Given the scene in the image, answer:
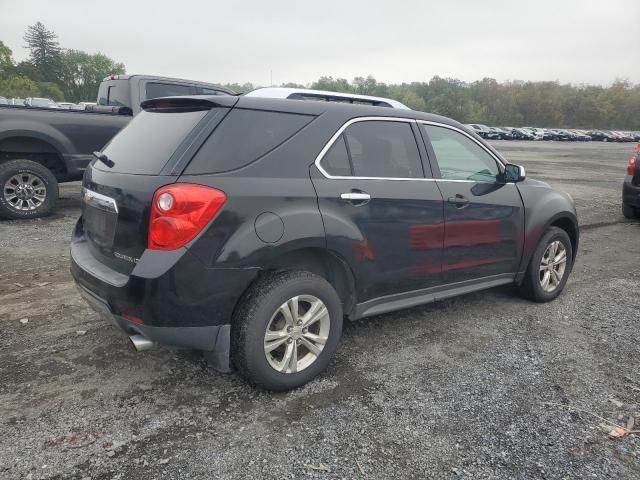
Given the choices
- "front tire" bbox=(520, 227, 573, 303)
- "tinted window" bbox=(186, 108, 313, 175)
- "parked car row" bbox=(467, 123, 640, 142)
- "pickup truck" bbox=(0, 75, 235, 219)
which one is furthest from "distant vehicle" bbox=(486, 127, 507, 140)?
"tinted window" bbox=(186, 108, 313, 175)

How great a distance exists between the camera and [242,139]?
290 cm

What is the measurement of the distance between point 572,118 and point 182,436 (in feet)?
421

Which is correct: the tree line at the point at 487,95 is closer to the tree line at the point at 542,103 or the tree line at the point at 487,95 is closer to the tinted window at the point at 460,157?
the tree line at the point at 542,103

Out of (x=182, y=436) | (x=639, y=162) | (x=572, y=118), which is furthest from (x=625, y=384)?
(x=572, y=118)

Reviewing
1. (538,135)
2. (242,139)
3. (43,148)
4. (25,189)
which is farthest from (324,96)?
(538,135)

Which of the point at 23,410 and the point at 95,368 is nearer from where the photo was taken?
the point at 23,410

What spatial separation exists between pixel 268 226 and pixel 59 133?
5623mm

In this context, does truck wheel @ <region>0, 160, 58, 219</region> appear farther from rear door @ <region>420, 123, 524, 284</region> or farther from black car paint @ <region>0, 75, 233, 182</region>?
rear door @ <region>420, 123, 524, 284</region>

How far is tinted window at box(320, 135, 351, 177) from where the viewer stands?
10.3 feet

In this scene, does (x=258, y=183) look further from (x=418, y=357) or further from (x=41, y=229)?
(x=41, y=229)

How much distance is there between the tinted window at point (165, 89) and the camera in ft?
26.0

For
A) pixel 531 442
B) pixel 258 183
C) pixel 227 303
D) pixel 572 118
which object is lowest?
pixel 531 442

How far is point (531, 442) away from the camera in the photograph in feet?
8.70

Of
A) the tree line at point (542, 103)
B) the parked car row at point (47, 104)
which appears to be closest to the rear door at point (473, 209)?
the parked car row at point (47, 104)
